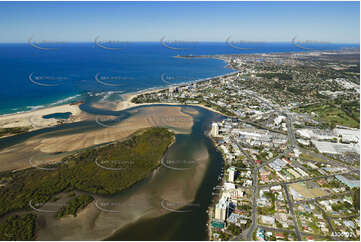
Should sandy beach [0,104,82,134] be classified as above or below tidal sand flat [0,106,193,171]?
above

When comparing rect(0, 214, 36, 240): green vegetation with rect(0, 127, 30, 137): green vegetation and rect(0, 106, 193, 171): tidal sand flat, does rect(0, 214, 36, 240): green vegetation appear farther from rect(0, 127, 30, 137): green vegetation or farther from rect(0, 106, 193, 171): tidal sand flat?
rect(0, 127, 30, 137): green vegetation

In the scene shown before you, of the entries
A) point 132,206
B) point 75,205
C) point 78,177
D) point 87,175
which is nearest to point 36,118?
point 78,177

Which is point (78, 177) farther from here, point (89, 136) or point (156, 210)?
point (89, 136)

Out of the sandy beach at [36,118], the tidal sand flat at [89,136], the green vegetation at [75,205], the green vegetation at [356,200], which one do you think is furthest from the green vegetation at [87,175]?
the green vegetation at [356,200]

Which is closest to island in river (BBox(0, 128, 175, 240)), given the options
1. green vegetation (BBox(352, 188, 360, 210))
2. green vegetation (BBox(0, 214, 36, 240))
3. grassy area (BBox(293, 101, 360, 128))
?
green vegetation (BBox(0, 214, 36, 240))

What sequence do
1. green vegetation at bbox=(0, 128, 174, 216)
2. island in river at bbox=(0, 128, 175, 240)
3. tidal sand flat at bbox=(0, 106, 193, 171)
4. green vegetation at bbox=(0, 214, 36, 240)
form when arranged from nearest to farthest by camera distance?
green vegetation at bbox=(0, 214, 36, 240), island in river at bbox=(0, 128, 175, 240), green vegetation at bbox=(0, 128, 174, 216), tidal sand flat at bbox=(0, 106, 193, 171)

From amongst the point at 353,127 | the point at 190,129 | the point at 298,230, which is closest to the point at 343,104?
the point at 353,127
